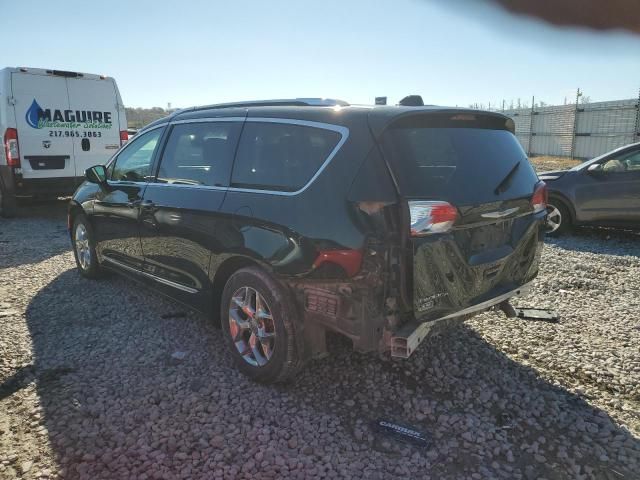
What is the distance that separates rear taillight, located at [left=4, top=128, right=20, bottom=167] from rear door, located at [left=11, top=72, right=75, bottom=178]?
77 millimetres

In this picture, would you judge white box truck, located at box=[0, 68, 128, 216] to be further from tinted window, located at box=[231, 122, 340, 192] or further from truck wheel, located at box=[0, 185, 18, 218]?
tinted window, located at box=[231, 122, 340, 192]

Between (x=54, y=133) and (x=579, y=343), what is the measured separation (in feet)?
29.9

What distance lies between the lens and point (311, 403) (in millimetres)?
3174

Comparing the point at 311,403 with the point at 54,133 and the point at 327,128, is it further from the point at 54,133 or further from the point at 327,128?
the point at 54,133

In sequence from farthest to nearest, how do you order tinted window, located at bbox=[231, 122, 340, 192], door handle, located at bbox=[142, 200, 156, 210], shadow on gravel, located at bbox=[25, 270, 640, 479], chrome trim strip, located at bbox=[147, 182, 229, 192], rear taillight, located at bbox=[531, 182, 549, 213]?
door handle, located at bbox=[142, 200, 156, 210] → chrome trim strip, located at bbox=[147, 182, 229, 192] → rear taillight, located at bbox=[531, 182, 549, 213] → tinted window, located at bbox=[231, 122, 340, 192] → shadow on gravel, located at bbox=[25, 270, 640, 479]

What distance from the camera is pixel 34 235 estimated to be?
8383 millimetres

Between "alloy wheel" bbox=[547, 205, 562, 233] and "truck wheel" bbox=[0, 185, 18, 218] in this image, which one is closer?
"alloy wheel" bbox=[547, 205, 562, 233]

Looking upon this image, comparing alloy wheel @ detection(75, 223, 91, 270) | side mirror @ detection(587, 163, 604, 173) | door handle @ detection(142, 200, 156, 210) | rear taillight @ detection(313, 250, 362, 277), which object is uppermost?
side mirror @ detection(587, 163, 604, 173)

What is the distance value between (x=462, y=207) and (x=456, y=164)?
1.08ft

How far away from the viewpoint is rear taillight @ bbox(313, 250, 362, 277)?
2.74 meters

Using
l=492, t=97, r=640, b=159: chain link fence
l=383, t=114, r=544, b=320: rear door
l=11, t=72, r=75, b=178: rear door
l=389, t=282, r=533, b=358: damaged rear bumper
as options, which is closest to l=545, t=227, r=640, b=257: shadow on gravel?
l=383, t=114, r=544, b=320: rear door

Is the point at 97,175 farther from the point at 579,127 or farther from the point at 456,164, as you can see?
the point at 579,127

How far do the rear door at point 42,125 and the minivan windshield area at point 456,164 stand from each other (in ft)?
27.2

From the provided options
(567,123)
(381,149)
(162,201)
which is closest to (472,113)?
(381,149)
